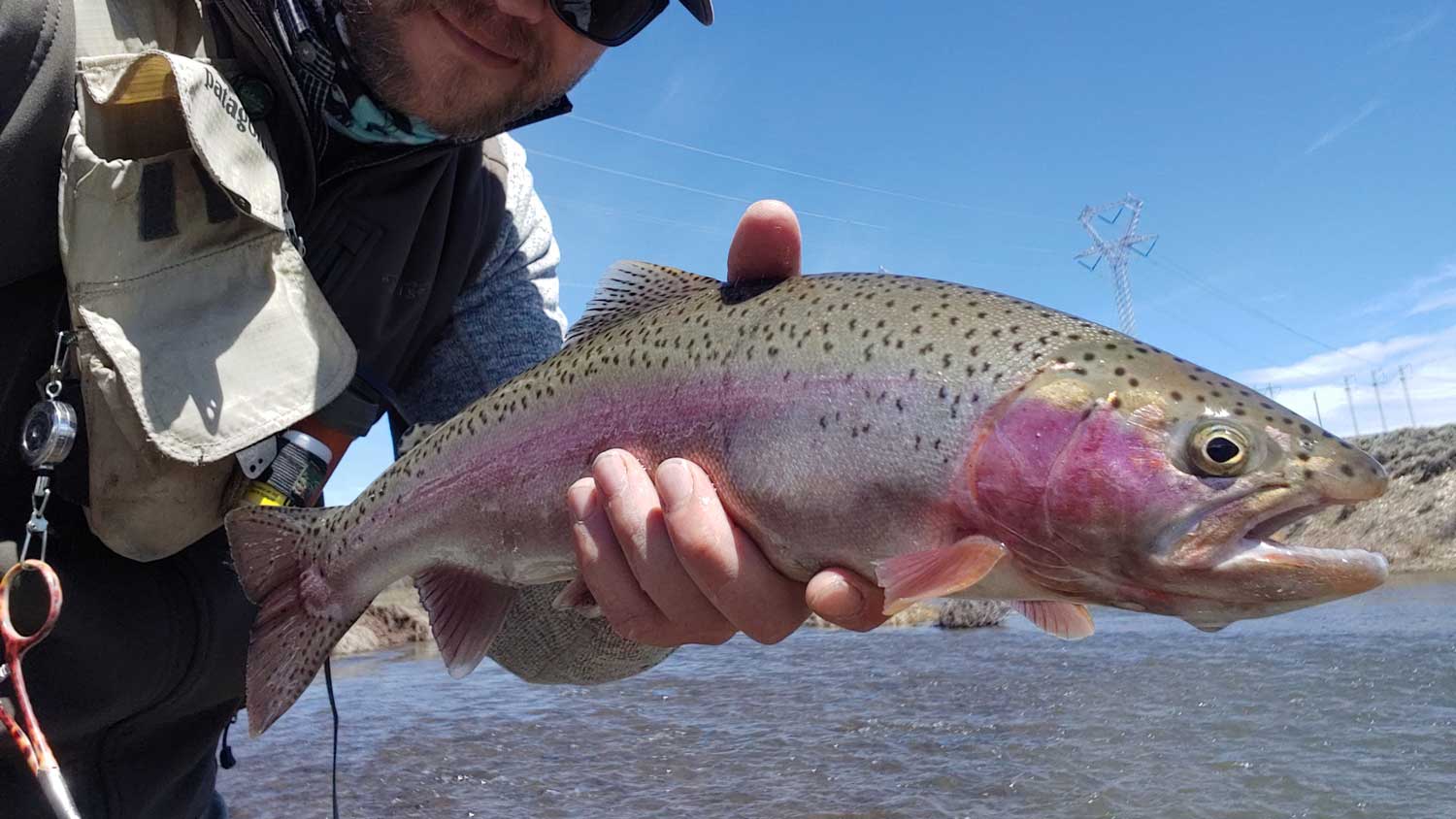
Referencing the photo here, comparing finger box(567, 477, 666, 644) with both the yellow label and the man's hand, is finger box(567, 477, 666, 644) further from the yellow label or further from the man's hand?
the yellow label

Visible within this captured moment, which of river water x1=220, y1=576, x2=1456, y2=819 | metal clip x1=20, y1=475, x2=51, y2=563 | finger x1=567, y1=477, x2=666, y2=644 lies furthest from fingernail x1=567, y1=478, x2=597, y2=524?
river water x1=220, y1=576, x2=1456, y2=819

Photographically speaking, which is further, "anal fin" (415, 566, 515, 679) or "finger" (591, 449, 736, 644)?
"anal fin" (415, 566, 515, 679)

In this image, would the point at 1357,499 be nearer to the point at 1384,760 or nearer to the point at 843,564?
the point at 843,564

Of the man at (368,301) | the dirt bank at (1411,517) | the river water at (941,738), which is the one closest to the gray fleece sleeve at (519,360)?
the man at (368,301)

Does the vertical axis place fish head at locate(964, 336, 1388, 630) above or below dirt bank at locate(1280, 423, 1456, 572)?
below

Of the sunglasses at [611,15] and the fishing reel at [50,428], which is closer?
the fishing reel at [50,428]

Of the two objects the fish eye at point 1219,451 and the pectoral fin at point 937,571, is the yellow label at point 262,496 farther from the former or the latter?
the fish eye at point 1219,451

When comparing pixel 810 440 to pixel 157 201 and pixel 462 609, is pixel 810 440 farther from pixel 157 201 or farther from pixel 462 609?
pixel 157 201

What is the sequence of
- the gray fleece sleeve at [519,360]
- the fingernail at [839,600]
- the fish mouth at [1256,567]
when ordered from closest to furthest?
the fish mouth at [1256,567] → the fingernail at [839,600] → the gray fleece sleeve at [519,360]
